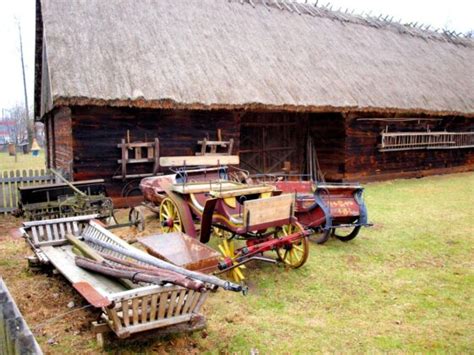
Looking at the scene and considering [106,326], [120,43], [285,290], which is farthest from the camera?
[120,43]

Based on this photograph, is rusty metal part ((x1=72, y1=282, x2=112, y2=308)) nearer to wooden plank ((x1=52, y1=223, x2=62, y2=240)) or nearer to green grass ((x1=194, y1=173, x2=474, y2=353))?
green grass ((x1=194, y1=173, x2=474, y2=353))

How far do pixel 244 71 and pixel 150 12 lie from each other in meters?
2.74

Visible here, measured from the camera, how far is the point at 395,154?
1341 centimetres

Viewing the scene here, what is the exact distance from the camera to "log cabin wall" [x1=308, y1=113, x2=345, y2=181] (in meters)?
12.0

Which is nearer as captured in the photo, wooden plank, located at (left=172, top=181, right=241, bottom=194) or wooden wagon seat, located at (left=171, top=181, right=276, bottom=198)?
wooden wagon seat, located at (left=171, top=181, right=276, bottom=198)

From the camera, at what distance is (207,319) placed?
3.82 meters

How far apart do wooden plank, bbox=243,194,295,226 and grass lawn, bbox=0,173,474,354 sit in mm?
692

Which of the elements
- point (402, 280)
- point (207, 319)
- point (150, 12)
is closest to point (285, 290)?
point (207, 319)

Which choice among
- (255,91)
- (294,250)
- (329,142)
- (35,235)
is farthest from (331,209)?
(329,142)

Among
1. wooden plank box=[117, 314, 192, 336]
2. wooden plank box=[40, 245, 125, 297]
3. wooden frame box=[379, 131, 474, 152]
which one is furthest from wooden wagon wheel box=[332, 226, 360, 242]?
wooden frame box=[379, 131, 474, 152]

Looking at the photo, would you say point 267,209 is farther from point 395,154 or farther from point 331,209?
point 395,154

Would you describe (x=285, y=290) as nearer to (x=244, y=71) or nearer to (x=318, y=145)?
(x=244, y=71)

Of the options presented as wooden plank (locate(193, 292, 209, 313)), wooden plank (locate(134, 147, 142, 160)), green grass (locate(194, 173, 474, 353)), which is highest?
wooden plank (locate(134, 147, 142, 160))

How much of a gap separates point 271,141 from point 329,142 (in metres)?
1.72
